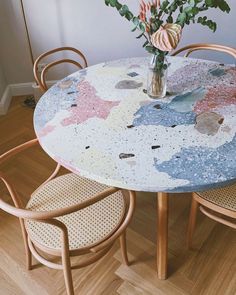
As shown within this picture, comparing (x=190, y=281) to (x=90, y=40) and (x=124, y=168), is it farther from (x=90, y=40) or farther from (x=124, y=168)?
(x=90, y=40)

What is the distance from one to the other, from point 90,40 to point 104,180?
1954 mm

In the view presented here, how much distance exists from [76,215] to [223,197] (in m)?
0.61

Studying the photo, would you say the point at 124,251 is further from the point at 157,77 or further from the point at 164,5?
the point at 164,5

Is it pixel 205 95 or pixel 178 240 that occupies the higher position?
pixel 205 95

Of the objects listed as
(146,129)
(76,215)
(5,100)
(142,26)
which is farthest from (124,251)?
(5,100)

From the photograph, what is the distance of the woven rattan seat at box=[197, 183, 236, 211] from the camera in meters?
1.18

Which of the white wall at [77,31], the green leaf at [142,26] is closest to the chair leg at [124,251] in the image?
the green leaf at [142,26]

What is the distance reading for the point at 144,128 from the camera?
1101 millimetres

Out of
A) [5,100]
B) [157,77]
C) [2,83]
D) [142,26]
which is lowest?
[5,100]

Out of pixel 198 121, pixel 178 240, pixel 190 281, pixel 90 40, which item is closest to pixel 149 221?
pixel 178 240

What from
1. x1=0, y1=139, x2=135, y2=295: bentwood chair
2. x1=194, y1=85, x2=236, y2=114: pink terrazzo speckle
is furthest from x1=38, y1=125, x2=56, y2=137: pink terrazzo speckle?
x1=194, y1=85, x2=236, y2=114: pink terrazzo speckle

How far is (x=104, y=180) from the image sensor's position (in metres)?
0.91

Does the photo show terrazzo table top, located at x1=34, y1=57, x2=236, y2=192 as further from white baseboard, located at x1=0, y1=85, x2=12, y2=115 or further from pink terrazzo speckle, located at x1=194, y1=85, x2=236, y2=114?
white baseboard, located at x1=0, y1=85, x2=12, y2=115

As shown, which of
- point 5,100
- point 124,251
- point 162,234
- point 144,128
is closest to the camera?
point 144,128
